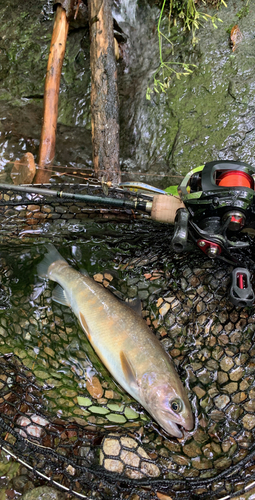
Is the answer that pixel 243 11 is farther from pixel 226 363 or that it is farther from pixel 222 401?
pixel 222 401

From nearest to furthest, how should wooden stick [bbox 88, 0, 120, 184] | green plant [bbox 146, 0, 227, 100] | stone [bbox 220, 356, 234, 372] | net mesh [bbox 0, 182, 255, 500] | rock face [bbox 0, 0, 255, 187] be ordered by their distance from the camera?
1. net mesh [bbox 0, 182, 255, 500]
2. stone [bbox 220, 356, 234, 372]
3. wooden stick [bbox 88, 0, 120, 184]
4. rock face [bbox 0, 0, 255, 187]
5. green plant [bbox 146, 0, 227, 100]

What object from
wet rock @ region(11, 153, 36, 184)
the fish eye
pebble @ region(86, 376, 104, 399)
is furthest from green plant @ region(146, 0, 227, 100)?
the fish eye

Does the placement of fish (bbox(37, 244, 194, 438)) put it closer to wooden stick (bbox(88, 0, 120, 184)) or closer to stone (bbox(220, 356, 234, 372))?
stone (bbox(220, 356, 234, 372))

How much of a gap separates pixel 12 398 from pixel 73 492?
914mm

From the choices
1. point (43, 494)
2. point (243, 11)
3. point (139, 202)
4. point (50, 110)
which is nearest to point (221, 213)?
point (139, 202)

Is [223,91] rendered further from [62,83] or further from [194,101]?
[62,83]

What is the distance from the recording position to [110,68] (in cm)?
381

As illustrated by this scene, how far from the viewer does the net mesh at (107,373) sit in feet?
7.18

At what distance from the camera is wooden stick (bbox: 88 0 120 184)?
3.67 m

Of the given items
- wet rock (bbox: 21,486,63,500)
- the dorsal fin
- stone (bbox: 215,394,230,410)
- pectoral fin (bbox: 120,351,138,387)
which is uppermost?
the dorsal fin

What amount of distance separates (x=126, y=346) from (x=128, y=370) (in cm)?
18

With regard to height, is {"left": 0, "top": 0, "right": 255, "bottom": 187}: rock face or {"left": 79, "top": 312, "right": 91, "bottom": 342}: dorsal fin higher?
{"left": 0, "top": 0, "right": 255, "bottom": 187}: rock face

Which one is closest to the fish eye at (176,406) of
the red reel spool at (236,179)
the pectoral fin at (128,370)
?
the pectoral fin at (128,370)

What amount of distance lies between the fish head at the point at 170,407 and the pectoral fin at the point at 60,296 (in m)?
1.06
